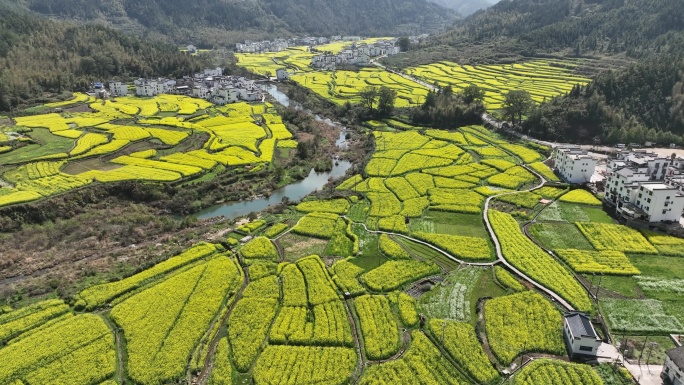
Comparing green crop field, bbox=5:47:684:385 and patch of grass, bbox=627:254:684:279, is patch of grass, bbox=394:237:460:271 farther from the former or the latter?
patch of grass, bbox=627:254:684:279

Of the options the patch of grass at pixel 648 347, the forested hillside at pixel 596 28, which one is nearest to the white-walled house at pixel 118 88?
the patch of grass at pixel 648 347

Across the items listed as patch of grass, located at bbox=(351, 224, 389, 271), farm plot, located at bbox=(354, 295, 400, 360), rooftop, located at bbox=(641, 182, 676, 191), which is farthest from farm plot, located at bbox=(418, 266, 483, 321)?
rooftop, located at bbox=(641, 182, 676, 191)

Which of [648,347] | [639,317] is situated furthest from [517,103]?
[648,347]

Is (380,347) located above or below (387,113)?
below

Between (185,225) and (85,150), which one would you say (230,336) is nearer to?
(185,225)

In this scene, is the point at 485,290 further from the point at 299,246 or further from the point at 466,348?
the point at 299,246

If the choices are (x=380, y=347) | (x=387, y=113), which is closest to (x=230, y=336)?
(x=380, y=347)

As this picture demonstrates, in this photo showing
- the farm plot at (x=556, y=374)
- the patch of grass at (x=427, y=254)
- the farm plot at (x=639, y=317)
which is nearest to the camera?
the farm plot at (x=556, y=374)

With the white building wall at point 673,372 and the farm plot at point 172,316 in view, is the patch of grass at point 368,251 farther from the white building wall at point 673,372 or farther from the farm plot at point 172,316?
the white building wall at point 673,372
